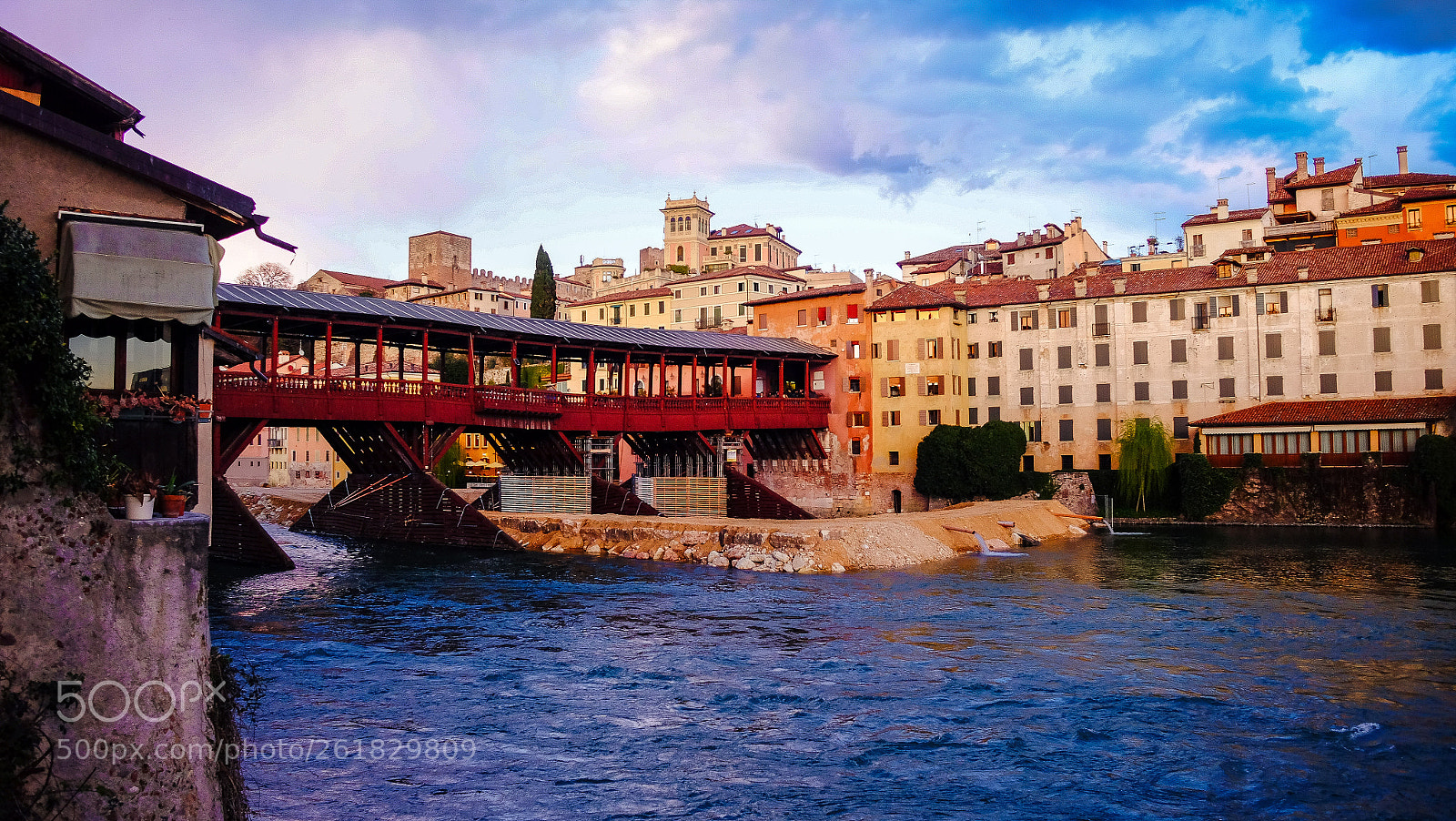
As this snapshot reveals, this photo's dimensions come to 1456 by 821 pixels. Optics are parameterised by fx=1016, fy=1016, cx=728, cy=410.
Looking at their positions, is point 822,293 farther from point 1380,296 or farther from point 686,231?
point 686,231

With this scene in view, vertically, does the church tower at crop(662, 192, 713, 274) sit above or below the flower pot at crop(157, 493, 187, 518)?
above

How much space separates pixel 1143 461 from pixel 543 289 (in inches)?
2056

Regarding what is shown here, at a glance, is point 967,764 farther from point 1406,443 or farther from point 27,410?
point 1406,443

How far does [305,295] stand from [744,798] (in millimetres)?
29766

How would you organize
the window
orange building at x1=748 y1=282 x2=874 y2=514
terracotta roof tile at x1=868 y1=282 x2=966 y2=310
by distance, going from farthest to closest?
orange building at x1=748 y1=282 x2=874 y2=514 → terracotta roof tile at x1=868 y1=282 x2=966 y2=310 → the window

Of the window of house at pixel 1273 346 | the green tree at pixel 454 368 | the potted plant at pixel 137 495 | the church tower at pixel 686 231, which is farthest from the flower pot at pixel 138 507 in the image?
the church tower at pixel 686 231

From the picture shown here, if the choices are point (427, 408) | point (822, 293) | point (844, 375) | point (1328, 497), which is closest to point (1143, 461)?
point (1328, 497)

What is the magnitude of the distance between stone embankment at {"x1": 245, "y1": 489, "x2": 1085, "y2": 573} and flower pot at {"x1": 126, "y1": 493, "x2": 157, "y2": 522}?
83.0 ft

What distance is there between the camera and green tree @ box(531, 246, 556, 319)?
8506 centimetres

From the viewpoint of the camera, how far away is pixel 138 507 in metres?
8.41

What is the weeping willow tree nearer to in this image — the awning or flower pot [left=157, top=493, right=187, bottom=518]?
the awning

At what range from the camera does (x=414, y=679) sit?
17.3m

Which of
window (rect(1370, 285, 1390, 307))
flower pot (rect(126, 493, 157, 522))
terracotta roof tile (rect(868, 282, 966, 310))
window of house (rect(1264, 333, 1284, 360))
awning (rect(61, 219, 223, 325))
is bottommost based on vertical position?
flower pot (rect(126, 493, 157, 522))

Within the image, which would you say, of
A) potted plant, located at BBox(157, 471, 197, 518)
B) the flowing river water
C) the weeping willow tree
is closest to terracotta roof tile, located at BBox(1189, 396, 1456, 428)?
the weeping willow tree
